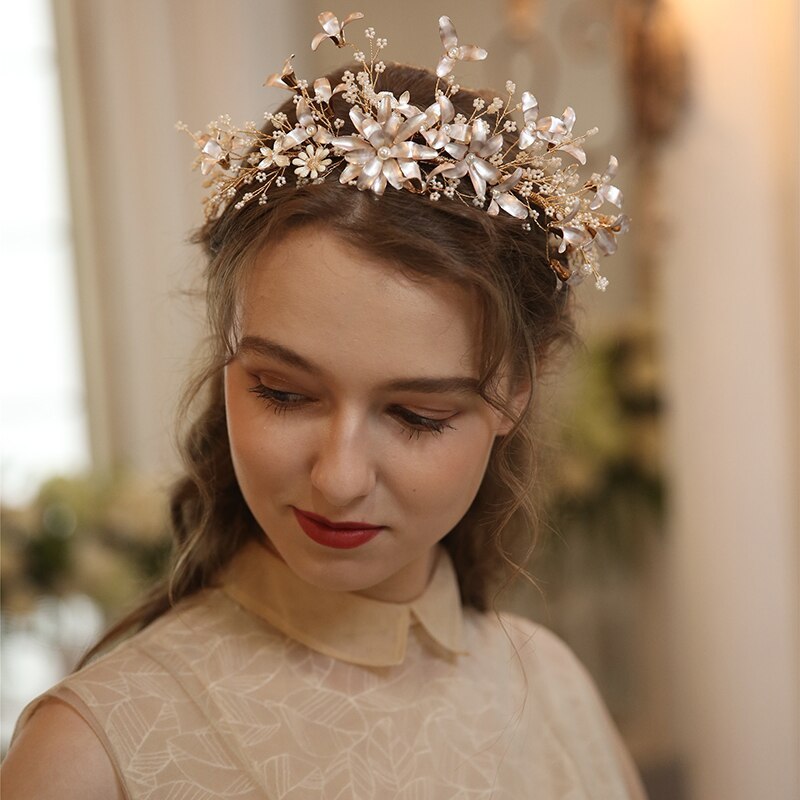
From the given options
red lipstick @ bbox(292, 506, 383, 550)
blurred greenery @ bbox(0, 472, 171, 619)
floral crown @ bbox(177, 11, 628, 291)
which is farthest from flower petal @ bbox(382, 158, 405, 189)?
blurred greenery @ bbox(0, 472, 171, 619)

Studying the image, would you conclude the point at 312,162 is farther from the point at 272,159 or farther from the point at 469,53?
the point at 469,53

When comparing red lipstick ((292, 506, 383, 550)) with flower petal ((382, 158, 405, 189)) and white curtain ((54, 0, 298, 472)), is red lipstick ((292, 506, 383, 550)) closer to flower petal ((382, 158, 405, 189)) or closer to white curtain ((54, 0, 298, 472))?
flower petal ((382, 158, 405, 189))

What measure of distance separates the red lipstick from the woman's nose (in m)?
0.04

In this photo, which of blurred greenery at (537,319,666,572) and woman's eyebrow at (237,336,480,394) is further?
blurred greenery at (537,319,666,572)

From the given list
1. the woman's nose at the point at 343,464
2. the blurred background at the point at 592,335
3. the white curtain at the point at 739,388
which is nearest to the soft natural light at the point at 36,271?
the blurred background at the point at 592,335

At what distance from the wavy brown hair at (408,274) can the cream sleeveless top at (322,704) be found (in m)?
0.06

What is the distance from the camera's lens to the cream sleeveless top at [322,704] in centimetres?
97

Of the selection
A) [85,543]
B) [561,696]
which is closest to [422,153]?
[561,696]

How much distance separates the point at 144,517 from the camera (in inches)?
83.3

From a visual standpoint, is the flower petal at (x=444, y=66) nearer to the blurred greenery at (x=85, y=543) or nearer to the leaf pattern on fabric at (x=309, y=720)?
the leaf pattern on fabric at (x=309, y=720)

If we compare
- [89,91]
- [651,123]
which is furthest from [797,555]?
[89,91]

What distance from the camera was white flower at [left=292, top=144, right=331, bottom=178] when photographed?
96 centimetres

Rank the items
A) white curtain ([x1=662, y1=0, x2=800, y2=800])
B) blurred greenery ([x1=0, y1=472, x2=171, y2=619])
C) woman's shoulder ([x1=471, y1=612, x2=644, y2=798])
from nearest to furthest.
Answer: woman's shoulder ([x1=471, y1=612, x2=644, y2=798]) → blurred greenery ([x1=0, y1=472, x2=171, y2=619]) → white curtain ([x1=662, y1=0, x2=800, y2=800])

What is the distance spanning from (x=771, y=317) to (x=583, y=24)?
3.55ft
